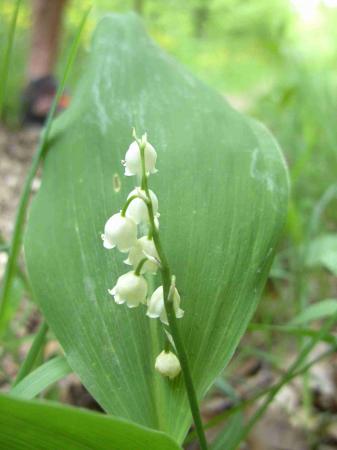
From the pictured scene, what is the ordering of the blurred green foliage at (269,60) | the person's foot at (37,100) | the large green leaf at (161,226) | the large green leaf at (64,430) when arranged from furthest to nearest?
the person's foot at (37,100), the blurred green foliage at (269,60), the large green leaf at (161,226), the large green leaf at (64,430)

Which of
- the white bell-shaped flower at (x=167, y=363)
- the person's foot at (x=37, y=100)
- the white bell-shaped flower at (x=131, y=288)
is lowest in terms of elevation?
the person's foot at (x=37, y=100)

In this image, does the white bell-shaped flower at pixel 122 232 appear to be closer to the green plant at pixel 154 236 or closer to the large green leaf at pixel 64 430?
the green plant at pixel 154 236

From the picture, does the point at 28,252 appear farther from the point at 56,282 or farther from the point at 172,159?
the point at 172,159

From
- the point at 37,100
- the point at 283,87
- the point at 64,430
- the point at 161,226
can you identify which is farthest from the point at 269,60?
the point at 64,430

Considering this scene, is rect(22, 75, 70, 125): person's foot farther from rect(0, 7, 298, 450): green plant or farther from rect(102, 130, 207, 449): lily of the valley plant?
rect(102, 130, 207, 449): lily of the valley plant

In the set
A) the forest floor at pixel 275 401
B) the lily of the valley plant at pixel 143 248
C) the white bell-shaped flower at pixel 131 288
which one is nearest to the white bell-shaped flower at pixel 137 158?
the lily of the valley plant at pixel 143 248

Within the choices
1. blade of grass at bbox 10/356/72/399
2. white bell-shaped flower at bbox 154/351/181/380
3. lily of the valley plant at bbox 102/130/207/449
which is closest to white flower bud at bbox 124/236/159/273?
lily of the valley plant at bbox 102/130/207/449
